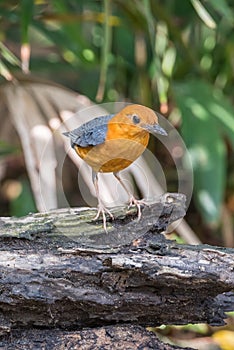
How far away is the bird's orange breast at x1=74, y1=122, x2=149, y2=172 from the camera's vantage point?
3.49 ft

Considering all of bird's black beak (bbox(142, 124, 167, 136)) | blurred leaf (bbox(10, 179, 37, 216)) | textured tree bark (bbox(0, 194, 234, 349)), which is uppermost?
bird's black beak (bbox(142, 124, 167, 136))

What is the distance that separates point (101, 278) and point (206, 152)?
1.08 m

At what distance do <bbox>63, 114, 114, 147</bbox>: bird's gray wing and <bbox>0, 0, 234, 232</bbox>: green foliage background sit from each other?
31.2 inches

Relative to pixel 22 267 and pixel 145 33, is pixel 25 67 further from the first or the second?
pixel 22 267

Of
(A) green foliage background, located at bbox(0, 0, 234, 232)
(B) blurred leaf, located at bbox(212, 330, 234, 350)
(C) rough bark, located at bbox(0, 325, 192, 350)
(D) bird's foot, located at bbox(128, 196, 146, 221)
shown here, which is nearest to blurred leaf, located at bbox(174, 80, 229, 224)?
(A) green foliage background, located at bbox(0, 0, 234, 232)

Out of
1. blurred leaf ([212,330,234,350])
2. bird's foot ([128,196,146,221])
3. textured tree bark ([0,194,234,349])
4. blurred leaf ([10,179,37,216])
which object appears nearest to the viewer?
textured tree bark ([0,194,234,349])

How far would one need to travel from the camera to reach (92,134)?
112 cm

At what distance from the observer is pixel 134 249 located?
1.07 metres

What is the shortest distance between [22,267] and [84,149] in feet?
0.80

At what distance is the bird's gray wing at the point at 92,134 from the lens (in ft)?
3.63

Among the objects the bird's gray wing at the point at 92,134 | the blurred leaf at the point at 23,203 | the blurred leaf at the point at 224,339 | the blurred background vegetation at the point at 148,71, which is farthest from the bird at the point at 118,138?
the blurred leaf at the point at 23,203

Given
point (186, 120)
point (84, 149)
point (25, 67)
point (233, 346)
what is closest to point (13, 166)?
point (25, 67)

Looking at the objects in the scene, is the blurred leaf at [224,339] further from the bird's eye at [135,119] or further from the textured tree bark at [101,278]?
the bird's eye at [135,119]

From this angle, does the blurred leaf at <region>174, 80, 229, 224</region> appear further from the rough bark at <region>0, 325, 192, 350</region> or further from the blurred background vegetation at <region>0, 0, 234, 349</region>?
the rough bark at <region>0, 325, 192, 350</region>
